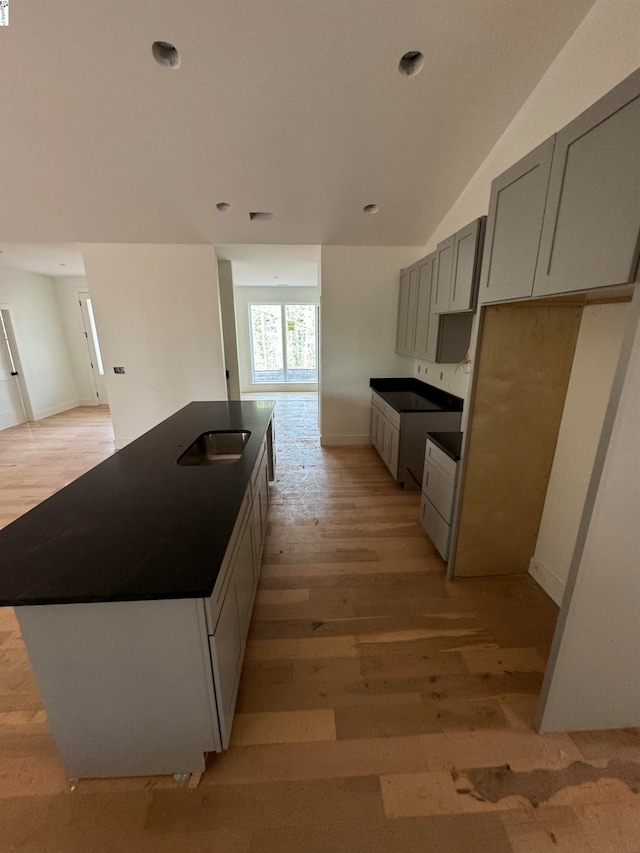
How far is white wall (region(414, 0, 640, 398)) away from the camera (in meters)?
1.52

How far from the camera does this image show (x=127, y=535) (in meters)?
1.22

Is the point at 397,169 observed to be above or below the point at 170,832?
above

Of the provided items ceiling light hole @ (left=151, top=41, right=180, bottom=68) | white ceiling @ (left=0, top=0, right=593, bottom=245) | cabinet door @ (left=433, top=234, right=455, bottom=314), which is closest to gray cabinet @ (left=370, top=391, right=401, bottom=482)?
cabinet door @ (left=433, top=234, right=455, bottom=314)

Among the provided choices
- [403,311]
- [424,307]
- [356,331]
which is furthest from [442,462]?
[356,331]

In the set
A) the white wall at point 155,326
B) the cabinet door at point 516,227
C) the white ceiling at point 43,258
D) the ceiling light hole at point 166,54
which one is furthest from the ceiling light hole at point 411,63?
the white ceiling at point 43,258

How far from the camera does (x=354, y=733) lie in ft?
4.50

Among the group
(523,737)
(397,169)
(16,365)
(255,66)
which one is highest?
(255,66)

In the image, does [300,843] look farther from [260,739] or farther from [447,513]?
[447,513]

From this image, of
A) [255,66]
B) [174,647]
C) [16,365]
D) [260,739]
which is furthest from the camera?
[16,365]

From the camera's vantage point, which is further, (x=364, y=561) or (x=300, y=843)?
(x=364, y=561)

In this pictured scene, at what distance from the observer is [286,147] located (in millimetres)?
2625

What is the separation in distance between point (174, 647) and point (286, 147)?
133 inches

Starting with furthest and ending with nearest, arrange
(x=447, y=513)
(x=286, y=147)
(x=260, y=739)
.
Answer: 1. (x=286, y=147)
2. (x=447, y=513)
3. (x=260, y=739)

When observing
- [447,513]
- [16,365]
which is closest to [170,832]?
[447,513]
